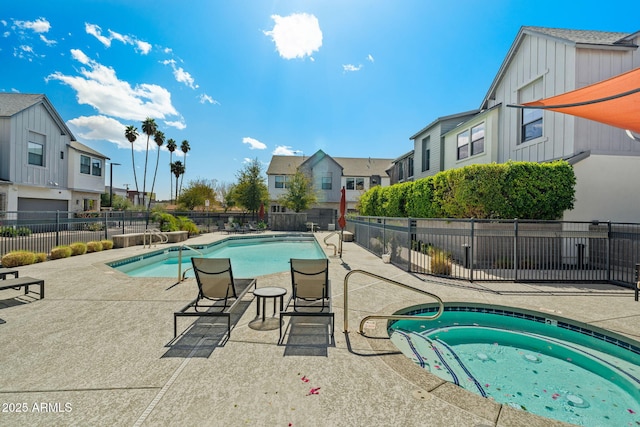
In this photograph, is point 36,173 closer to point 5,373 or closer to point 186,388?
point 5,373

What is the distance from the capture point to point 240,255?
1636cm

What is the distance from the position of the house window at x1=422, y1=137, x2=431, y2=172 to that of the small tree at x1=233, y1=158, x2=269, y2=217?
15.7 meters

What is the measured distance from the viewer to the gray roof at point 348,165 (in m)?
36.4

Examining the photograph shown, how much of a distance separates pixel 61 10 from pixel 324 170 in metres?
26.4

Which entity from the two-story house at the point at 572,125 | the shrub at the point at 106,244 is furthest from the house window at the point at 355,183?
the shrub at the point at 106,244

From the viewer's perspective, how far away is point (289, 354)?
13.1 ft

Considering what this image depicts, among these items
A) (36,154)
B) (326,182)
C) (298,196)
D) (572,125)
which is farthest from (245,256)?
(326,182)

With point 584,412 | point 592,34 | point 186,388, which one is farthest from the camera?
point 592,34

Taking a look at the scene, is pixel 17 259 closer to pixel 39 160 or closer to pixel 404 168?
pixel 39 160

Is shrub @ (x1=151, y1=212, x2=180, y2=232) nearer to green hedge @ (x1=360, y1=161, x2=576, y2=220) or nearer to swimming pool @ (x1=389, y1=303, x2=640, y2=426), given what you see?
green hedge @ (x1=360, y1=161, x2=576, y2=220)

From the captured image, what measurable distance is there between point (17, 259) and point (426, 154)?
22556 millimetres

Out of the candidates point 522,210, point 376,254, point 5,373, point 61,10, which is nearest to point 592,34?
point 522,210

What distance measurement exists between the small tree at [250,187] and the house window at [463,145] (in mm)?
18472

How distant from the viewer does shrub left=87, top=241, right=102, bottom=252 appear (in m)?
12.7
